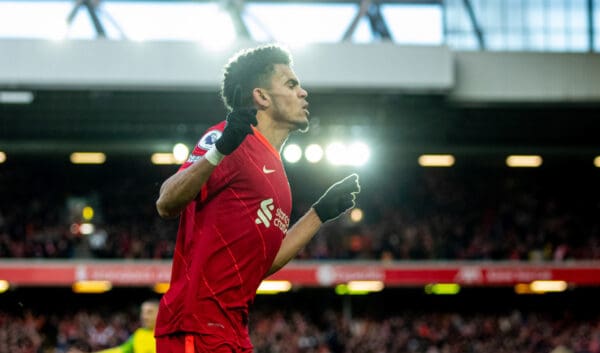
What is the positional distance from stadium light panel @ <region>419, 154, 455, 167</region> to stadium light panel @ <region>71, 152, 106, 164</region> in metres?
9.72

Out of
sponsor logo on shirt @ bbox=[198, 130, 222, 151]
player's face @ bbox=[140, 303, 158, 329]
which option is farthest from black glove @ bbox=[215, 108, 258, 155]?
player's face @ bbox=[140, 303, 158, 329]

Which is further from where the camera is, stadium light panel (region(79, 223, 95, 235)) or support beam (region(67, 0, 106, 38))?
stadium light panel (region(79, 223, 95, 235))

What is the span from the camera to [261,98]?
150 inches

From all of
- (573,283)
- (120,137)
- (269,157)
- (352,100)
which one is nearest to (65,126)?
(120,137)

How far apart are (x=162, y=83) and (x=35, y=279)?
7063mm

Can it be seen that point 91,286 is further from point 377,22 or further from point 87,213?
point 377,22

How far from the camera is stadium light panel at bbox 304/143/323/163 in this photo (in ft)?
82.7

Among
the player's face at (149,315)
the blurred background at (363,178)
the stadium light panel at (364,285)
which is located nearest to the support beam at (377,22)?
the blurred background at (363,178)

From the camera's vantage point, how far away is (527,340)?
25.2 meters

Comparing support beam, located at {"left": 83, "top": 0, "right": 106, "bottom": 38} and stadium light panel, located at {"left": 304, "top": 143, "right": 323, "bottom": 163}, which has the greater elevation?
support beam, located at {"left": 83, "top": 0, "right": 106, "bottom": 38}

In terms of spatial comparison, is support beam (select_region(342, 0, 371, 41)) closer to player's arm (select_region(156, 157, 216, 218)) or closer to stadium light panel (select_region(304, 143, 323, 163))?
stadium light panel (select_region(304, 143, 323, 163))

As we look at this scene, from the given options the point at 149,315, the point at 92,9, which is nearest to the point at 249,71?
the point at 149,315

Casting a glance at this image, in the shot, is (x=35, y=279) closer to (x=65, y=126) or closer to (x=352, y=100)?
(x=65, y=126)

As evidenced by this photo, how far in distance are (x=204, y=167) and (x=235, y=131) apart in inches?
6.5
